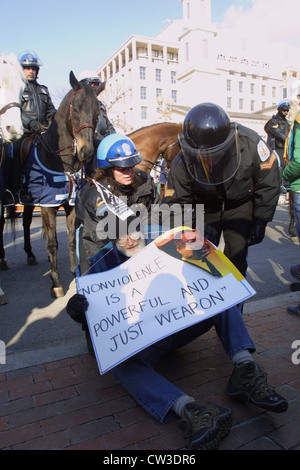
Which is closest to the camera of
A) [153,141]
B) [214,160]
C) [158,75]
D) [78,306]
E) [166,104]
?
[78,306]

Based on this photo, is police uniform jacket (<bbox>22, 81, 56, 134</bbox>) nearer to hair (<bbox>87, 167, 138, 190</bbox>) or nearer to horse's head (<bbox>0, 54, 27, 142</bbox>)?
horse's head (<bbox>0, 54, 27, 142</bbox>)

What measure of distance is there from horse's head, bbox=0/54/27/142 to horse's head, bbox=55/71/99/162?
A: 1.88 feet

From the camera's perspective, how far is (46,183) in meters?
4.93

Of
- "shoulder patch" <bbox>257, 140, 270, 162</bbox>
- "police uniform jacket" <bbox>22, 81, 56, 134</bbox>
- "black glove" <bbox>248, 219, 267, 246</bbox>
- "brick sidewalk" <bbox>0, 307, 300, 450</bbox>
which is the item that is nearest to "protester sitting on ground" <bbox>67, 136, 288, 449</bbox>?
"brick sidewalk" <bbox>0, 307, 300, 450</bbox>

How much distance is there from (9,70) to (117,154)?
239cm

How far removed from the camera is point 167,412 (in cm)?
215

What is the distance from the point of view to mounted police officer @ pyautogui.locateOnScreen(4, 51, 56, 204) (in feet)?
16.8

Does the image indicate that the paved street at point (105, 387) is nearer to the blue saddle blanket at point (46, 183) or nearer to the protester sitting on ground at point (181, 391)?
the protester sitting on ground at point (181, 391)

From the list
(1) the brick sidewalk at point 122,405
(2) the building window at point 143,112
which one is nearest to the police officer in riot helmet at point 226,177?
(1) the brick sidewalk at point 122,405

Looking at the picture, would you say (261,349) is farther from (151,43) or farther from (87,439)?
(151,43)

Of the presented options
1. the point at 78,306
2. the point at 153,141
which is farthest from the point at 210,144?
the point at 153,141

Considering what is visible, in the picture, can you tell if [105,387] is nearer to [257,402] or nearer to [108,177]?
[257,402]

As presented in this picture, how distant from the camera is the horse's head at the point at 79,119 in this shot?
4.48 metres

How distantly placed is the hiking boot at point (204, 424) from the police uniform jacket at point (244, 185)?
5.37 feet
